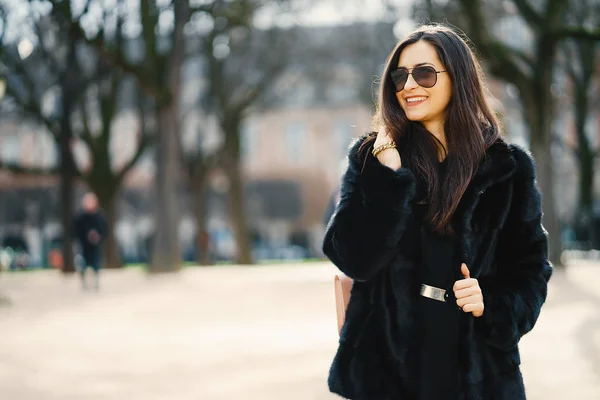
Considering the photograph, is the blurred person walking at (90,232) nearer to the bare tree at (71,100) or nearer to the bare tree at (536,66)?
the bare tree at (71,100)

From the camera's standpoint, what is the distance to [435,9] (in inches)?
918

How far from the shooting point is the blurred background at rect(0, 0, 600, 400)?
8.13 metres

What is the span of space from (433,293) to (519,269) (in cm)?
29

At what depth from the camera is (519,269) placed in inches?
108

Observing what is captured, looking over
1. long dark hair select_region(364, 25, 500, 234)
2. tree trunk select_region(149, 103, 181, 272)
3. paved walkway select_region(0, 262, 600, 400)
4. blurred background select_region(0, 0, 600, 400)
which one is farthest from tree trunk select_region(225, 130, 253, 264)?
long dark hair select_region(364, 25, 500, 234)

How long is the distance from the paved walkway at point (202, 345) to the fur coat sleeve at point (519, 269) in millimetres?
4005

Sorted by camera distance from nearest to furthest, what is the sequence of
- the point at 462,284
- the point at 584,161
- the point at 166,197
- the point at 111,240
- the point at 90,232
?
the point at 462,284, the point at 90,232, the point at 166,197, the point at 111,240, the point at 584,161

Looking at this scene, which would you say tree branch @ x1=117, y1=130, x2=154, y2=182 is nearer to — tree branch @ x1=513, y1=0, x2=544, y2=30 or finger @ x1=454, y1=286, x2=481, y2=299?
tree branch @ x1=513, y1=0, x2=544, y2=30

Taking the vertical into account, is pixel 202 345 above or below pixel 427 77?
below

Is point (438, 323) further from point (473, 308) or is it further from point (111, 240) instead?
point (111, 240)

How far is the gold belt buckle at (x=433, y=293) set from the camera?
264cm

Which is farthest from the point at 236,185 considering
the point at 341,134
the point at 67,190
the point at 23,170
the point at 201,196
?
the point at 341,134

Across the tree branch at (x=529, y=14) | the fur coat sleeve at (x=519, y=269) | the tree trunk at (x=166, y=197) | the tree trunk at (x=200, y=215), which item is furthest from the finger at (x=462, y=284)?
the tree trunk at (x=200, y=215)

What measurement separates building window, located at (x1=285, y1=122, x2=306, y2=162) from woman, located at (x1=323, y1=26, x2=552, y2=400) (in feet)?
208
